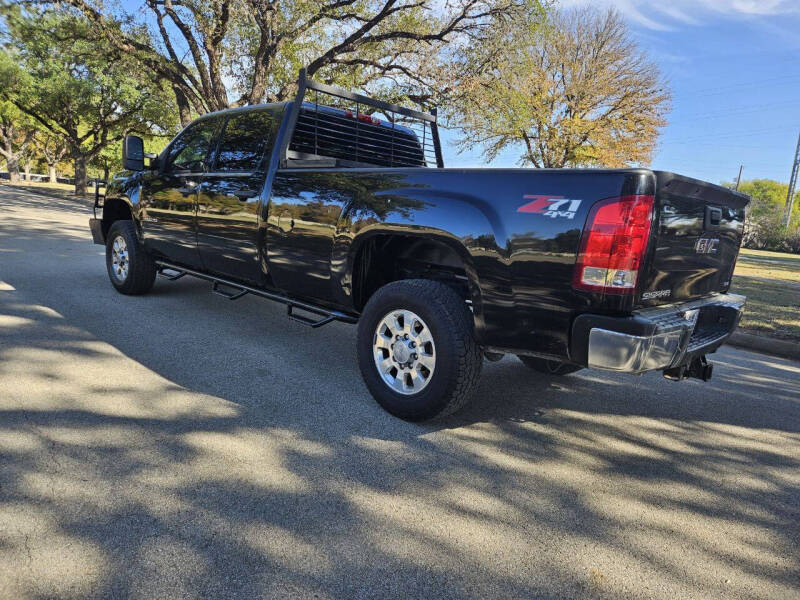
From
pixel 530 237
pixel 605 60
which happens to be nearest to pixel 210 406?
pixel 530 237

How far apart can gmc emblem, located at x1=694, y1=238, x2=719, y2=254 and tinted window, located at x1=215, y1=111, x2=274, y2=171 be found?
3.17m

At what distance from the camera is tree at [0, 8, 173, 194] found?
693 inches

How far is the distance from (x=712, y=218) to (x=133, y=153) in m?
5.17

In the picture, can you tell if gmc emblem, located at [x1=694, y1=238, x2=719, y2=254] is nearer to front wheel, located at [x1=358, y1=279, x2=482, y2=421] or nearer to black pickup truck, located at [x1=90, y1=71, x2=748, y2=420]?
black pickup truck, located at [x1=90, y1=71, x2=748, y2=420]

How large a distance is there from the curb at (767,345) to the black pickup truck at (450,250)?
3.07 m

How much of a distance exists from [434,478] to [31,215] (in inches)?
639

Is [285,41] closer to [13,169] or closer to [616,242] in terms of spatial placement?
[616,242]

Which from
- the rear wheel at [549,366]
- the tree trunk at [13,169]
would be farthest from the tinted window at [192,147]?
Result: the tree trunk at [13,169]

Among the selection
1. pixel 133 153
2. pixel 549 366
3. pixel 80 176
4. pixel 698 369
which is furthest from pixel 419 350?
pixel 80 176

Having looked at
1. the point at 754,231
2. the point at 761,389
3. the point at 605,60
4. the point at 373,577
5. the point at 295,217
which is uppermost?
the point at 605,60

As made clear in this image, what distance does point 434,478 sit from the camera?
273cm

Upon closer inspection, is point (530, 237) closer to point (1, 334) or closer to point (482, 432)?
point (482, 432)

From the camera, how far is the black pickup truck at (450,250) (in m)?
2.65

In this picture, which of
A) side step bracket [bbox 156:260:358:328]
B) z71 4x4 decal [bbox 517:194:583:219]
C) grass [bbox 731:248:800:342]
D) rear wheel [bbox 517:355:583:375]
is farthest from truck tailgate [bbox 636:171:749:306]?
grass [bbox 731:248:800:342]
